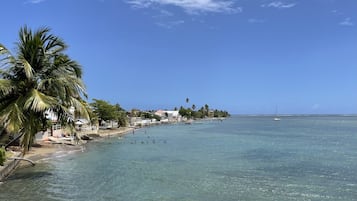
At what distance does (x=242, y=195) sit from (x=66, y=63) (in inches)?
430

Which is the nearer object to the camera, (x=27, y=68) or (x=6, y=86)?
(x=27, y=68)

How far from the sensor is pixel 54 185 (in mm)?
20469

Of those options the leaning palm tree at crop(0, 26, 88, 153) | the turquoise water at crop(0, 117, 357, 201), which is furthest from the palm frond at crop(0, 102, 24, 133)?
Result: the turquoise water at crop(0, 117, 357, 201)

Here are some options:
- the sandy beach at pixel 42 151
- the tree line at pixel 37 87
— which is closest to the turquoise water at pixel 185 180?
the sandy beach at pixel 42 151

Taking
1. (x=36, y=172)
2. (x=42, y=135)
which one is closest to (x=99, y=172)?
(x=36, y=172)

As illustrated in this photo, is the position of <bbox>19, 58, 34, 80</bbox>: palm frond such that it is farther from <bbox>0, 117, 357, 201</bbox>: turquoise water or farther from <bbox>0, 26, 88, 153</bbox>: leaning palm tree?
<bbox>0, 117, 357, 201</bbox>: turquoise water

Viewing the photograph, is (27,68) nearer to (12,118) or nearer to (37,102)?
(37,102)

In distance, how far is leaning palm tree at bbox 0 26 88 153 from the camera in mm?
11727

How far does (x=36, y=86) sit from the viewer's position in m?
12.9

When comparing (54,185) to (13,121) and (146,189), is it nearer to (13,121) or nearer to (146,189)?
(146,189)

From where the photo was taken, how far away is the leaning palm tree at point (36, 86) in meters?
11.7

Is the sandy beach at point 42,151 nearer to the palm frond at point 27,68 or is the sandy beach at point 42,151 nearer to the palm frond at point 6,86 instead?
the palm frond at point 6,86

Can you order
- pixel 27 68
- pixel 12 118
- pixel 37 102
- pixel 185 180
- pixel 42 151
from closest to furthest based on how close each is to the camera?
pixel 12 118
pixel 37 102
pixel 27 68
pixel 185 180
pixel 42 151

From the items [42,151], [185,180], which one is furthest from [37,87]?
[42,151]
